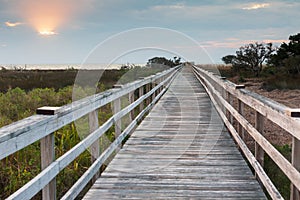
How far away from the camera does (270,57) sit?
107 feet

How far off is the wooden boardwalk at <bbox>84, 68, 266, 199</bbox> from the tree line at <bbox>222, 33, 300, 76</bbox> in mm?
20539

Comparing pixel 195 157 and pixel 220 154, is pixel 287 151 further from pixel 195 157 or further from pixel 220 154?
pixel 195 157

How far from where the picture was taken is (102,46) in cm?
A: 1269

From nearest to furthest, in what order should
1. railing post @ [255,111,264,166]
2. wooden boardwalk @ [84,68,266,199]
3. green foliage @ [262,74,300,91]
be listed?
wooden boardwalk @ [84,68,266,199]
railing post @ [255,111,264,166]
green foliage @ [262,74,300,91]

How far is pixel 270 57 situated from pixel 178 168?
30092mm

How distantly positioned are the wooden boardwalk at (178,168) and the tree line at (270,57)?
20539 millimetres

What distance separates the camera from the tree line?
2623cm

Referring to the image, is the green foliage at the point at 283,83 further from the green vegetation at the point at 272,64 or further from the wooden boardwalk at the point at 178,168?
the wooden boardwalk at the point at 178,168

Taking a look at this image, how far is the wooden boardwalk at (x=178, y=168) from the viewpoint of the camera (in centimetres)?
389

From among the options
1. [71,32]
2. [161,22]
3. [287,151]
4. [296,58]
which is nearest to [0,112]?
[287,151]

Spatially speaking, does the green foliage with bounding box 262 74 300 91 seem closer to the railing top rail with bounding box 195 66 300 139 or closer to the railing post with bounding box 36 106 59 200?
the railing top rail with bounding box 195 66 300 139

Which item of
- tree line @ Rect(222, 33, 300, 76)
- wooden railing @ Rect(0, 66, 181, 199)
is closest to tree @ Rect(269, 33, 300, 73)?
tree line @ Rect(222, 33, 300, 76)

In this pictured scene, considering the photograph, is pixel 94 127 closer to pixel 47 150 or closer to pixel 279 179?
pixel 47 150

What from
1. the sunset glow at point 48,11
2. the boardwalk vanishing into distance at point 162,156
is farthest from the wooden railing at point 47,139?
the sunset glow at point 48,11
